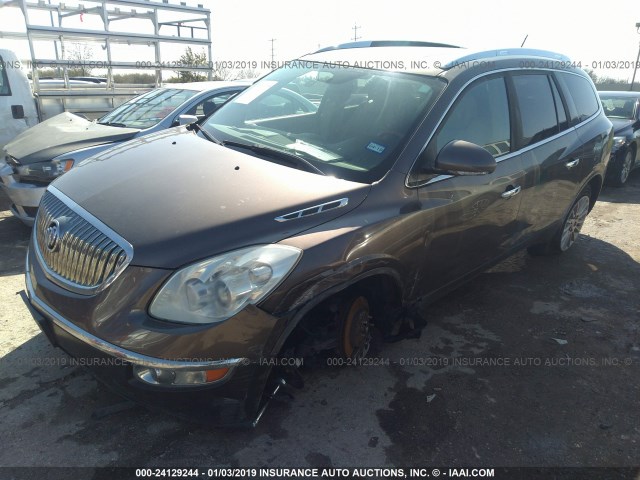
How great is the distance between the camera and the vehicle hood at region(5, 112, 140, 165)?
16.0ft

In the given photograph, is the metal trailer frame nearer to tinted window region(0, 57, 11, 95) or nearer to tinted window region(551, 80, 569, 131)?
tinted window region(0, 57, 11, 95)

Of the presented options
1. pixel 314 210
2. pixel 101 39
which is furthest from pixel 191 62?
pixel 314 210

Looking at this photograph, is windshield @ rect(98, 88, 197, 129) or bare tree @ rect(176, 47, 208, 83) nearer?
windshield @ rect(98, 88, 197, 129)

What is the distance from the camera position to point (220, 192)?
2.36 meters

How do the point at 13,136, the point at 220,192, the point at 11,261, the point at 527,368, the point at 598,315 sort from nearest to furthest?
the point at 220,192 → the point at 527,368 → the point at 598,315 → the point at 11,261 → the point at 13,136

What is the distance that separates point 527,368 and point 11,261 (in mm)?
4592

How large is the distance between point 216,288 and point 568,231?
4.31 m

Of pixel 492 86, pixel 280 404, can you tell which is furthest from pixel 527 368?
pixel 492 86

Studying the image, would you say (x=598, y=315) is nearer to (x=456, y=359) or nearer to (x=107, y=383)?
(x=456, y=359)

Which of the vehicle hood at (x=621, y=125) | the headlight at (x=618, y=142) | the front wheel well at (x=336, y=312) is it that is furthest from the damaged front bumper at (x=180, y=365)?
the vehicle hood at (x=621, y=125)

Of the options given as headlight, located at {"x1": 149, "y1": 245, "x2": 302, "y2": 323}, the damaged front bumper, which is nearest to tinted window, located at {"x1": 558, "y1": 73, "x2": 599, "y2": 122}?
headlight, located at {"x1": 149, "y1": 245, "x2": 302, "y2": 323}

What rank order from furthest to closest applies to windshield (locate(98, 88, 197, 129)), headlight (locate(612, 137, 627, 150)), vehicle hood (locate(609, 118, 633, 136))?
vehicle hood (locate(609, 118, 633, 136)), headlight (locate(612, 137, 627, 150)), windshield (locate(98, 88, 197, 129))

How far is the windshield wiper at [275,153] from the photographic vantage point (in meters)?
2.62

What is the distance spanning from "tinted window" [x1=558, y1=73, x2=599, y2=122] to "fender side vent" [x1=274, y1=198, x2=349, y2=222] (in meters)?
2.97
